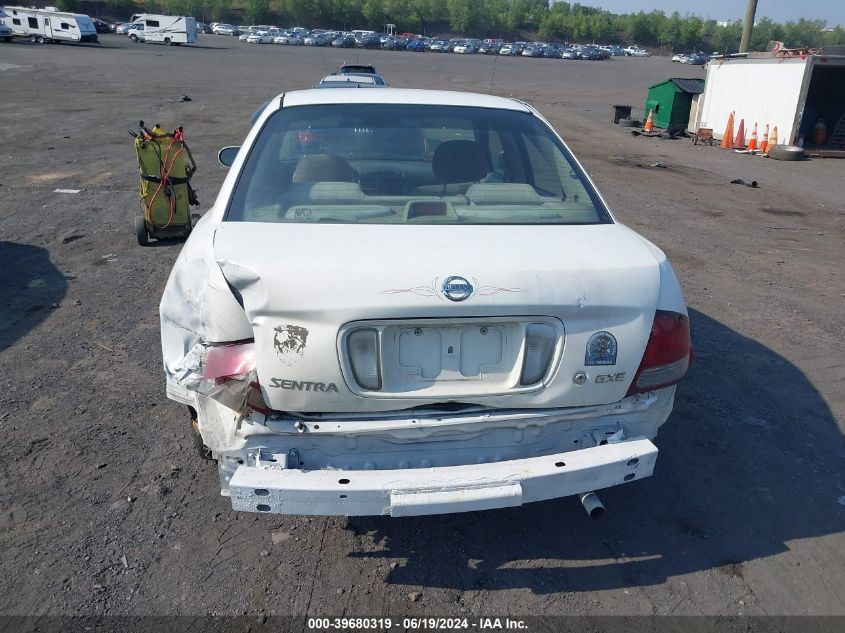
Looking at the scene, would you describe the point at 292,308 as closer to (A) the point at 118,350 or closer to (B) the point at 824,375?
(A) the point at 118,350

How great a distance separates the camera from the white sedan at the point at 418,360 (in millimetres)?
2383

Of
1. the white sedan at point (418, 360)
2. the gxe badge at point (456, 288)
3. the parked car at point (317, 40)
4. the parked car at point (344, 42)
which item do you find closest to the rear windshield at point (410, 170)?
the white sedan at point (418, 360)

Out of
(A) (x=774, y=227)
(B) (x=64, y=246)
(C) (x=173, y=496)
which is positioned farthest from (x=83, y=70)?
(C) (x=173, y=496)

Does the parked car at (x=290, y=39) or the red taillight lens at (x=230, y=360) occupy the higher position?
the parked car at (x=290, y=39)

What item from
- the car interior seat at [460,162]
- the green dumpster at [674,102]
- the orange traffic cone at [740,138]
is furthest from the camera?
the green dumpster at [674,102]

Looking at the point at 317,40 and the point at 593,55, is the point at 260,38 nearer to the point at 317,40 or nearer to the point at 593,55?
the point at 317,40

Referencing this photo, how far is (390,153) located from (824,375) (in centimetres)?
334

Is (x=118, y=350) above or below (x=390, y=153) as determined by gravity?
below

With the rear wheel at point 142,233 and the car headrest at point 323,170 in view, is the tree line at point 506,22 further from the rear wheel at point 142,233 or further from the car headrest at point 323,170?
the car headrest at point 323,170

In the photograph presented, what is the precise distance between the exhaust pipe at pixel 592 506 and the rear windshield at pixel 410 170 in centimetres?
121

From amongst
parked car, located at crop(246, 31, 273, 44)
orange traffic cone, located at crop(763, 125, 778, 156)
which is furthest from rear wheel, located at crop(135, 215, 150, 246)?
parked car, located at crop(246, 31, 273, 44)

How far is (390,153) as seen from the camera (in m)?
3.67

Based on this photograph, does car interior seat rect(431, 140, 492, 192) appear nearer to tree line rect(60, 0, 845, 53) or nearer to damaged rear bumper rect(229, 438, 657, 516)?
damaged rear bumper rect(229, 438, 657, 516)

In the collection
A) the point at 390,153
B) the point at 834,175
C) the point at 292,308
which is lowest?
the point at 834,175
